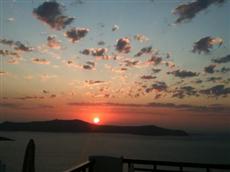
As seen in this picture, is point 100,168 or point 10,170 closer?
point 100,168

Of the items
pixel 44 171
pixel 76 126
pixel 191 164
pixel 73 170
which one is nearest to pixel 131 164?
pixel 191 164

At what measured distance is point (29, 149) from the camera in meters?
3.33

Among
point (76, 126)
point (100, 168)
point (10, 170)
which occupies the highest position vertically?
point (76, 126)

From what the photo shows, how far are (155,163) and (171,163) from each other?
0.24m

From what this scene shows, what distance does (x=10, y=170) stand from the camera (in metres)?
51.7

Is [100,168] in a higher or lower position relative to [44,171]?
higher

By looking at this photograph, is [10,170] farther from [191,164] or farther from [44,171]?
[191,164]

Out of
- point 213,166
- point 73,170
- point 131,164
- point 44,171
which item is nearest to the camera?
point 73,170

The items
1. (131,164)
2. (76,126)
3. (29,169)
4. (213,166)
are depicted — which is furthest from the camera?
(76,126)

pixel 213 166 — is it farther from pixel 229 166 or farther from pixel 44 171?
pixel 44 171

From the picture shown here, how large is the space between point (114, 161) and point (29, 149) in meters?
1.86

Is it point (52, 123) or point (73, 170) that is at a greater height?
point (52, 123)

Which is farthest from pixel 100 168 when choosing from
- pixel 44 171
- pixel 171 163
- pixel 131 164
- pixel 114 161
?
pixel 44 171

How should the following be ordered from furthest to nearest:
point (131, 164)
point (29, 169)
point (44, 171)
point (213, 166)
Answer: point (44, 171), point (131, 164), point (213, 166), point (29, 169)
